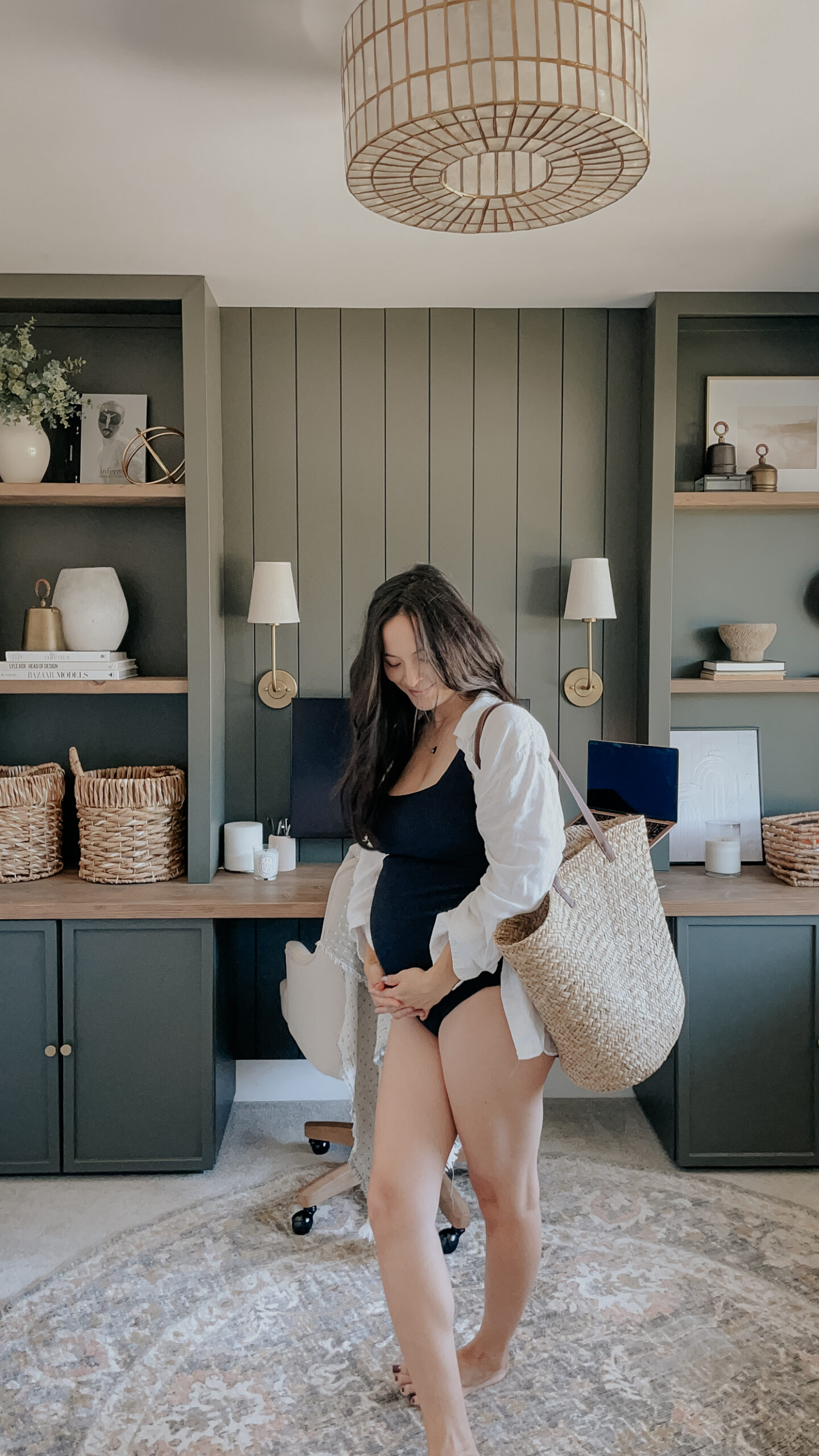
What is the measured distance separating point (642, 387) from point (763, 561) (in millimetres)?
688

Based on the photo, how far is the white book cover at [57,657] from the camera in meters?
2.98

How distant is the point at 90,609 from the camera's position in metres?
3.03

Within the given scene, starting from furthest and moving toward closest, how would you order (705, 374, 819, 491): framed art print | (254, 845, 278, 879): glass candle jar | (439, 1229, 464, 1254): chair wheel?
(705, 374, 819, 491): framed art print < (254, 845, 278, 879): glass candle jar < (439, 1229, 464, 1254): chair wheel

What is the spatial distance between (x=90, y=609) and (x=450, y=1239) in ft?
6.54

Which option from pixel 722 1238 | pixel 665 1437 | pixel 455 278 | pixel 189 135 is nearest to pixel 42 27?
pixel 189 135

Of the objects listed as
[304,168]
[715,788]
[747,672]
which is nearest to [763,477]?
[747,672]

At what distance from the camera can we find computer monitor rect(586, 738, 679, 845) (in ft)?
9.45

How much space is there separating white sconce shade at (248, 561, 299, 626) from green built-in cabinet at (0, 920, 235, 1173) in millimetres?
916

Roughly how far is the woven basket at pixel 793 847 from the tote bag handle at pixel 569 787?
1373 millimetres

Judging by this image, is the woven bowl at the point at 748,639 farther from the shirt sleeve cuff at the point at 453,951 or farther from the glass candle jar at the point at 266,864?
the shirt sleeve cuff at the point at 453,951

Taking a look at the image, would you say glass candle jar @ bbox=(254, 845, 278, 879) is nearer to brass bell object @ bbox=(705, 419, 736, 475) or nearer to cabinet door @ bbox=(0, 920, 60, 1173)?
cabinet door @ bbox=(0, 920, 60, 1173)

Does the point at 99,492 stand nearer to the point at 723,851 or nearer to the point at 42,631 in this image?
the point at 42,631

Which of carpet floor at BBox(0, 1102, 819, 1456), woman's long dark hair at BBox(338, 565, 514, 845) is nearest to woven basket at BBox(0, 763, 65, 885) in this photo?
carpet floor at BBox(0, 1102, 819, 1456)

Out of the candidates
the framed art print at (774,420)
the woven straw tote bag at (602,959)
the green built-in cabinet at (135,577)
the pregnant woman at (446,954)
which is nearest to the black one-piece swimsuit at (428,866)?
the pregnant woman at (446,954)
